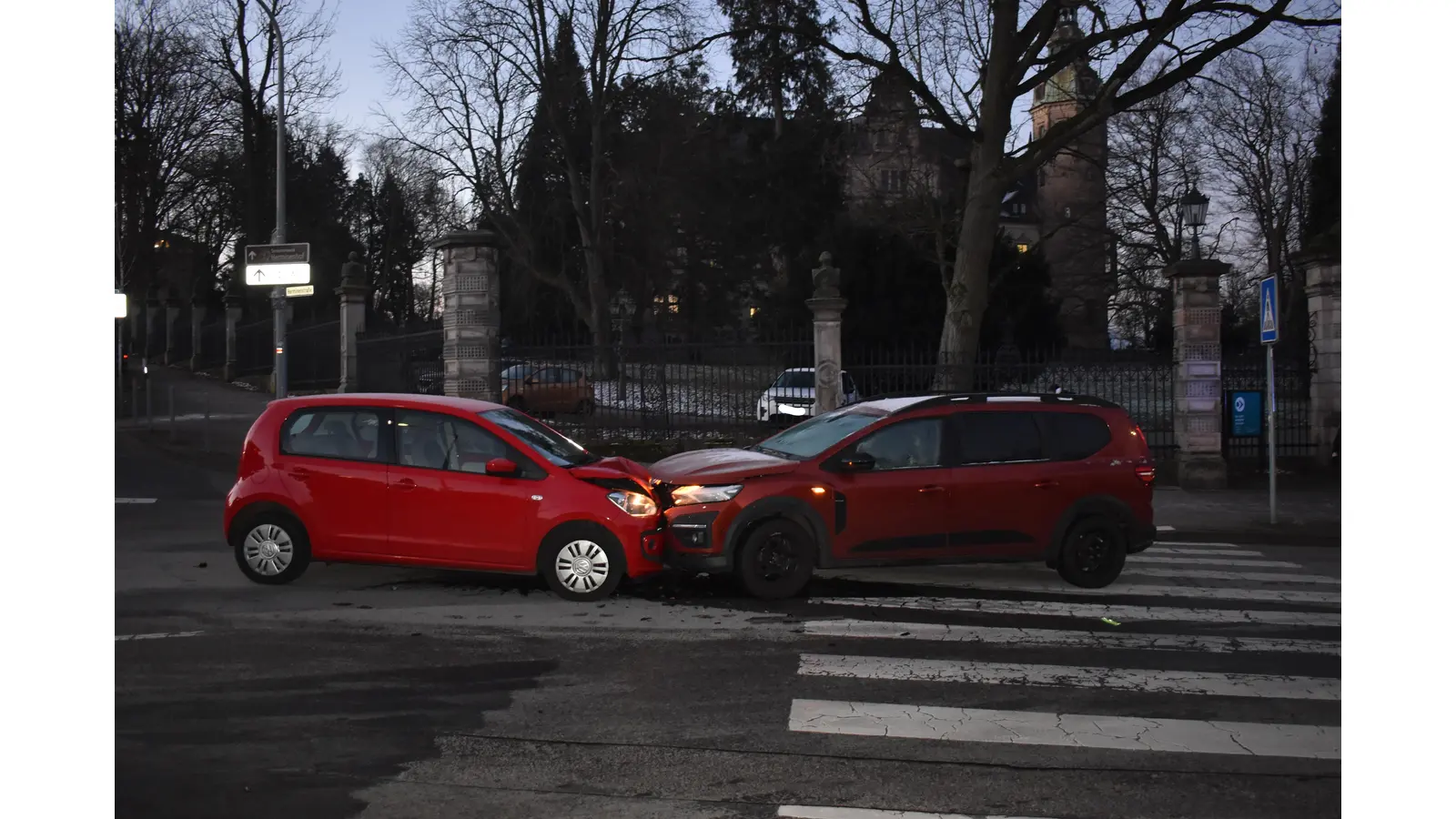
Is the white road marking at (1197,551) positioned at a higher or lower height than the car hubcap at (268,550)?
lower

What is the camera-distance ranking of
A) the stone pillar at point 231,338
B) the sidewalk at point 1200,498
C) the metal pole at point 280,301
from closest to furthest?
the sidewalk at point 1200,498, the metal pole at point 280,301, the stone pillar at point 231,338

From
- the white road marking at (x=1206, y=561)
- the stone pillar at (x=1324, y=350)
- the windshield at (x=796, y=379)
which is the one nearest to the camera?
the white road marking at (x=1206, y=561)

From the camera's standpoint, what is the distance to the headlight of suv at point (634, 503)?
31.2 ft

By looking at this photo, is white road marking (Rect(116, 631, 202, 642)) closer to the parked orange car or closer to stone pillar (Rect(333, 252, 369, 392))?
the parked orange car

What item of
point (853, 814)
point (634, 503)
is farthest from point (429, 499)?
point (853, 814)

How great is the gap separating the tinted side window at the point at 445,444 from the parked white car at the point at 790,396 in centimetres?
1133

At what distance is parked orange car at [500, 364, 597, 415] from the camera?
21.1 metres

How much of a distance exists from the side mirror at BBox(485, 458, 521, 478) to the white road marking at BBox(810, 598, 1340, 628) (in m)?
2.67

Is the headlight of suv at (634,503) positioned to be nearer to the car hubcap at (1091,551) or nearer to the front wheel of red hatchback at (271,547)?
the front wheel of red hatchback at (271,547)

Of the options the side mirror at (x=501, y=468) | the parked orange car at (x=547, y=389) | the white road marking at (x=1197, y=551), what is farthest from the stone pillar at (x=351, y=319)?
the white road marking at (x=1197, y=551)

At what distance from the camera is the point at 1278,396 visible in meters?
21.4

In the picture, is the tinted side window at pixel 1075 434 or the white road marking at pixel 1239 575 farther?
the white road marking at pixel 1239 575

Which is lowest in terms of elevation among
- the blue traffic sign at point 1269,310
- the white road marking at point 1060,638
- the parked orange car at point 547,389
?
the white road marking at point 1060,638
